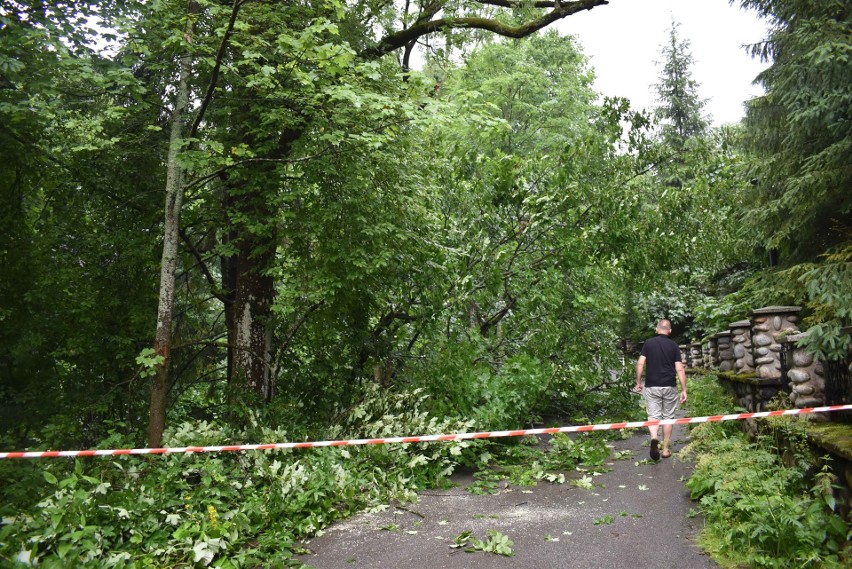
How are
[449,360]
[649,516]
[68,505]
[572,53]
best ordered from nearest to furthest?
[68,505] < [649,516] < [449,360] < [572,53]

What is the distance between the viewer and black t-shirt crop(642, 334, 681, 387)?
8.46 metres

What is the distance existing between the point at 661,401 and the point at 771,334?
162 centimetres

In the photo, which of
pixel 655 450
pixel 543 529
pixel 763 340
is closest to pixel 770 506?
pixel 543 529

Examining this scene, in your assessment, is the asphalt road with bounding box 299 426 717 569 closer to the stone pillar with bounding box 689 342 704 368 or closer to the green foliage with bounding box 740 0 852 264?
the green foliage with bounding box 740 0 852 264

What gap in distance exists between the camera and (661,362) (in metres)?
8.48

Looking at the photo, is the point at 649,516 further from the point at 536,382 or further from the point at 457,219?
the point at 457,219

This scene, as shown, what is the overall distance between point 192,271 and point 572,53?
21419 millimetres

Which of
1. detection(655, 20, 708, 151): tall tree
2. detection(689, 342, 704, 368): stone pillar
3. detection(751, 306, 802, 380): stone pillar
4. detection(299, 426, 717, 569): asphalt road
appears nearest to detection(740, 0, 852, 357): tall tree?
detection(751, 306, 802, 380): stone pillar

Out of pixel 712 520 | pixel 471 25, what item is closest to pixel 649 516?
pixel 712 520

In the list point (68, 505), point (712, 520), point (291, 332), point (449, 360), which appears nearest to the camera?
point (68, 505)

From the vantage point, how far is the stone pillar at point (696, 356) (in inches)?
912

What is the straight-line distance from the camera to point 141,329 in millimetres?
8375

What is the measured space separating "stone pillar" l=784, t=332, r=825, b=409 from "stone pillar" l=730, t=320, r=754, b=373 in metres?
2.52

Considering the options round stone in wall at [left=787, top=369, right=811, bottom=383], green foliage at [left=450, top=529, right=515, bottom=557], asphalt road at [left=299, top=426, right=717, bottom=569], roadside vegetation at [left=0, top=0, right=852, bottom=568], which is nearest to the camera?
asphalt road at [left=299, top=426, right=717, bottom=569]
